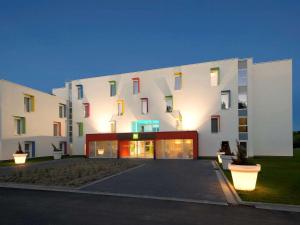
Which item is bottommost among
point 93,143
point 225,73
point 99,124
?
point 93,143

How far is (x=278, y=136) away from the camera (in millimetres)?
31312

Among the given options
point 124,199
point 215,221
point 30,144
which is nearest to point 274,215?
point 215,221

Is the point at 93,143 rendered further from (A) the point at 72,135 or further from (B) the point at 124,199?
(B) the point at 124,199

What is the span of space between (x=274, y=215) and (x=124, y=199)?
5075 mm

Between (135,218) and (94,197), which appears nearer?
(135,218)

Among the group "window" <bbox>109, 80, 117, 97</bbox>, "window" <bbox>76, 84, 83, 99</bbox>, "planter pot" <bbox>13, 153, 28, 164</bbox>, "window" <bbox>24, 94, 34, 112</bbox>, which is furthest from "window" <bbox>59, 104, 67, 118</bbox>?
"planter pot" <bbox>13, 153, 28, 164</bbox>

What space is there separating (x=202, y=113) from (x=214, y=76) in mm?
5301

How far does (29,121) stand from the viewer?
33000 mm

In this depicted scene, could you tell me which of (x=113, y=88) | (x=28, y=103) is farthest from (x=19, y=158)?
(x=113, y=88)

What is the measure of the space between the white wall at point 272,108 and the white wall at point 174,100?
371cm

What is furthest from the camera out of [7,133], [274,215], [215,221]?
[7,133]

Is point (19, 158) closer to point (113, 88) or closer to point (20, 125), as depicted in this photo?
point (20, 125)

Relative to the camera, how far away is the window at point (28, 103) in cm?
3334

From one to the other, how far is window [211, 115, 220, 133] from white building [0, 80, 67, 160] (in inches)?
963
